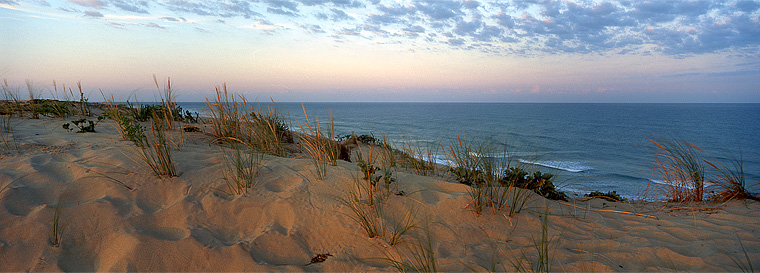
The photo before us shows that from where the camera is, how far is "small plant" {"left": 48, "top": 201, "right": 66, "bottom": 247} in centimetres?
213

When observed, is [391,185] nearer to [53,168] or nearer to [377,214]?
Answer: [377,214]

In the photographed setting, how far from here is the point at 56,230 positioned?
219cm

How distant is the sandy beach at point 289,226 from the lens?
2.14 meters

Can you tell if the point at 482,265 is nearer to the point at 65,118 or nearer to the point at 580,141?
the point at 65,118

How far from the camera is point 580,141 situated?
2138 centimetres

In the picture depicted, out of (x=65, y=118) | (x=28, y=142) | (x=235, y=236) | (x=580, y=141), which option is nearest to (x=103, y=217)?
(x=235, y=236)

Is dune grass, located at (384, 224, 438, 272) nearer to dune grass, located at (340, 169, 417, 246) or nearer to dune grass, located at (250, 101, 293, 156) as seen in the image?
dune grass, located at (340, 169, 417, 246)

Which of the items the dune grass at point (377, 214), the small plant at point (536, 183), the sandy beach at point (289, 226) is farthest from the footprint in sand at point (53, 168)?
the small plant at point (536, 183)

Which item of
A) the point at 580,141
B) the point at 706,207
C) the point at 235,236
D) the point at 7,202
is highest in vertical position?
the point at 7,202

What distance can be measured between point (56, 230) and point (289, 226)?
1447mm

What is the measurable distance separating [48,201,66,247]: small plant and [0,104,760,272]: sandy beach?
1cm

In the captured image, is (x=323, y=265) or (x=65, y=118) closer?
(x=323, y=265)

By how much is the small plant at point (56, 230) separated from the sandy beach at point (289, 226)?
0.05 feet

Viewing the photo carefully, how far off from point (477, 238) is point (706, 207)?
315cm
